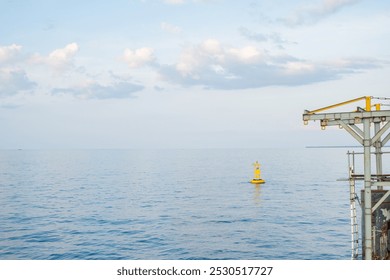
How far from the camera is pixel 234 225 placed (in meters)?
48.2

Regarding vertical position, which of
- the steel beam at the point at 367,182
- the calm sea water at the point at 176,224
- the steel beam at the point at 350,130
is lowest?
the calm sea water at the point at 176,224

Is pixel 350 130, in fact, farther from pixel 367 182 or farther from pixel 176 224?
pixel 176 224

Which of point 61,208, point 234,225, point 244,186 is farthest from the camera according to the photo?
point 244,186

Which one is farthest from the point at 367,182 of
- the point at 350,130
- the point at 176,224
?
the point at 176,224

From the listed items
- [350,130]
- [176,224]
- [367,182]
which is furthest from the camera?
[176,224]

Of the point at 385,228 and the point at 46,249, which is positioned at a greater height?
the point at 385,228

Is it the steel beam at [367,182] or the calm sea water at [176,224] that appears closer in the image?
the steel beam at [367,182]

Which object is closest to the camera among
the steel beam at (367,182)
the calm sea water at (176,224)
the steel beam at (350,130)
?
the steel beam at (367,182)

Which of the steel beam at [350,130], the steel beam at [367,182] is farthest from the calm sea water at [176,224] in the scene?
A: the steel beam at [350,130]

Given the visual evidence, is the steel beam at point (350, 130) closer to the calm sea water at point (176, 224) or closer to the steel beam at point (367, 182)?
the steel beam at point (367, 182)
